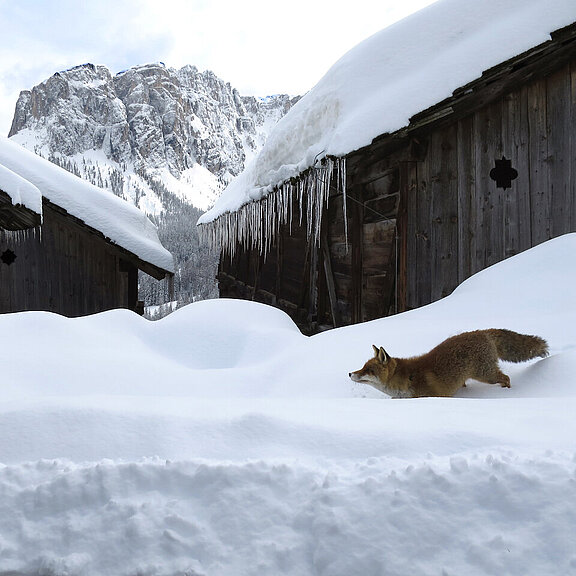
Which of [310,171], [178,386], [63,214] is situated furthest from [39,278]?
[178,386]

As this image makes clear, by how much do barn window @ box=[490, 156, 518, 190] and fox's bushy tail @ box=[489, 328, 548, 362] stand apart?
3.68 m

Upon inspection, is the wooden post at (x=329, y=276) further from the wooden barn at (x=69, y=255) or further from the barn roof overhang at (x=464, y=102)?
the wooden barn at (x=69, y=255)

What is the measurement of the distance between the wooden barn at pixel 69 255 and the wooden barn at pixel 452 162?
16.2 feet

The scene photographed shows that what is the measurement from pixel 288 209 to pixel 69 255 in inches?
214

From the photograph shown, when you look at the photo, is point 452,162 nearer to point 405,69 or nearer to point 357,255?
point 405,69

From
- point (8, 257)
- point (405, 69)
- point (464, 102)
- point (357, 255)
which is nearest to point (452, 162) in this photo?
point (464, 102)

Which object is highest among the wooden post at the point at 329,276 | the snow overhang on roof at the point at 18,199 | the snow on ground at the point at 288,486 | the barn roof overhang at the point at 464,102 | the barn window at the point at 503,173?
the barn roof overhang at the point at 464,102

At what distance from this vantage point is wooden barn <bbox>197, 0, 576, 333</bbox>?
17.8 feet

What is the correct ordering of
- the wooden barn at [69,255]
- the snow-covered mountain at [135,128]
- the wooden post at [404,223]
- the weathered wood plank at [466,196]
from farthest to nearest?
the snow-covered mountain at [135,128]
the wooden barn at [69,255]
the wooden post at [404,223]
the weathered wood plank at [466,196]

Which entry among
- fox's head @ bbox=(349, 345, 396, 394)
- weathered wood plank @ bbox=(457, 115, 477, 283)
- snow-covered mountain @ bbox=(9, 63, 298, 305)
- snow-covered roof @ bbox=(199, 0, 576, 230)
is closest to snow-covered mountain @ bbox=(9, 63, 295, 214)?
snow-covered mountain @ bbox=(9, 63, 298, 305)

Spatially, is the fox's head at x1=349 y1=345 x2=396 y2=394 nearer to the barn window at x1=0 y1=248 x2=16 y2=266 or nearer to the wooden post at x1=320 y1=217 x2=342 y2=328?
the wooden post at x1=320 y1=217 x2=342 y2=328

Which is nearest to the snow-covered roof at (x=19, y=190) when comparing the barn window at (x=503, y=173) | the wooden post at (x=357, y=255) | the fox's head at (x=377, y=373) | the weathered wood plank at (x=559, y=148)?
the wooden post at (x=357, y=255)

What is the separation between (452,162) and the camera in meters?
6.23

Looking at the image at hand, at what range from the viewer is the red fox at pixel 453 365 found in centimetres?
275
